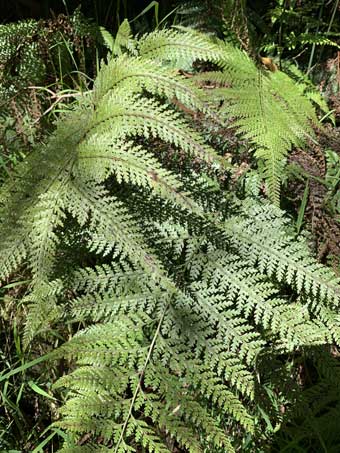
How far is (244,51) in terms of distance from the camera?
260 centimetres

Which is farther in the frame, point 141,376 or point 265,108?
point 265,108

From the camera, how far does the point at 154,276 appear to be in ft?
5.92

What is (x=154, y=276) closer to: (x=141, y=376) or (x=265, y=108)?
(x=141, y=376)

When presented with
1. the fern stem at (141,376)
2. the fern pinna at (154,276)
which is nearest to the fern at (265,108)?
the fern pinna at (154,276)

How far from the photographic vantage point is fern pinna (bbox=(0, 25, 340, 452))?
5.86ft

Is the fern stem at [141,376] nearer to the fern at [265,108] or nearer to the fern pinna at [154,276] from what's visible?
the fern pinna at [154,276]

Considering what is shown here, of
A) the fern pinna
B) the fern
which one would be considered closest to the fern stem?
the fern pinna

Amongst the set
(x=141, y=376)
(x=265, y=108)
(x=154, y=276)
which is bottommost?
(x=141, y=376)

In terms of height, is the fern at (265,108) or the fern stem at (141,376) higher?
the fern at (265,108)

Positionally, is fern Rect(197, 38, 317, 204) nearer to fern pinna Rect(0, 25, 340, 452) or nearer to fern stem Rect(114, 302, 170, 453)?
fern pinna Rect(0, 25, 340, 452)

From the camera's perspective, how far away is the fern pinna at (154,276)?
1786mm

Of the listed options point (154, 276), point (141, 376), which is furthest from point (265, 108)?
point (141, 376)

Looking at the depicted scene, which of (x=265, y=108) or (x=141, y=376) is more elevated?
(x=265, y=108)

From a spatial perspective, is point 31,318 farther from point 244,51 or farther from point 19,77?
point 244,51
